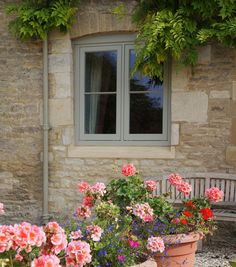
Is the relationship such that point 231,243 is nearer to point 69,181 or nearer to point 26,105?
point 69,181

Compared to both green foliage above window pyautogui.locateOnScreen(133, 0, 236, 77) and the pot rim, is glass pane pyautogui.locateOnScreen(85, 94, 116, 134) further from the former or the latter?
the pot rim

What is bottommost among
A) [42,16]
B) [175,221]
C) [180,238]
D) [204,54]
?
[180,238]

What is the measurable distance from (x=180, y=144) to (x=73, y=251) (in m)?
3.55

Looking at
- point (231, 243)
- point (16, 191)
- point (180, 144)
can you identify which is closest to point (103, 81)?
point (180, 144)

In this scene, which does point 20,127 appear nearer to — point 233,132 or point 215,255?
point 233,132

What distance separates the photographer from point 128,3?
556 centimetres

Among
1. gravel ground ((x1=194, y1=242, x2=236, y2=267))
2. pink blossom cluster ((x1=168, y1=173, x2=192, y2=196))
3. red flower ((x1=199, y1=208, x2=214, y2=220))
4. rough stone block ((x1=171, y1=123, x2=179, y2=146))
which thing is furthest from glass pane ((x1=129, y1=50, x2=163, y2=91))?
red flower ((x1=199, y1=208, x2=214, y2=220))

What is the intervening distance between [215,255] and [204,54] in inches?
91.0

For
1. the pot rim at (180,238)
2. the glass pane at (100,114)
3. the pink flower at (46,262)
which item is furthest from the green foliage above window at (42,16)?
the pink flower at (46,262)

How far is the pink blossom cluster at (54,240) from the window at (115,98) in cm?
374

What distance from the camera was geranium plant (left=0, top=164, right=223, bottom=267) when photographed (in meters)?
1.94

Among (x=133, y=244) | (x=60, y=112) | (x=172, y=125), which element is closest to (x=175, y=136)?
(x=172, y=125)

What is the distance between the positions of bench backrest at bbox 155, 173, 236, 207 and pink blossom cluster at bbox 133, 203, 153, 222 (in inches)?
76.1

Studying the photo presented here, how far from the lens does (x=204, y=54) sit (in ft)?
17.5
